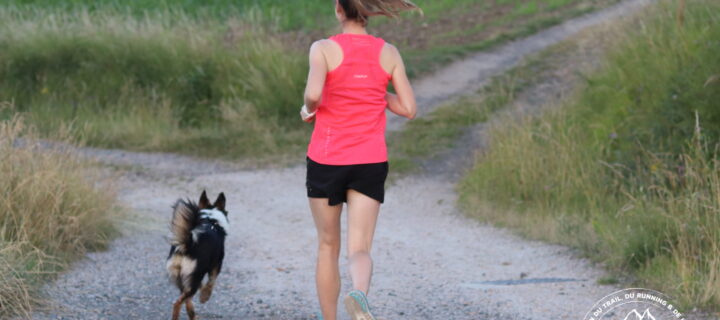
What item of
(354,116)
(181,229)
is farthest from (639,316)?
(181,229)

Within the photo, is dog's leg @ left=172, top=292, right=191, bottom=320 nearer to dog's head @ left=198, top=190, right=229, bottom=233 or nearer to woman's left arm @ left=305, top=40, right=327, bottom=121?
dog's head @ left=198, top=190, right=229, bottom=233

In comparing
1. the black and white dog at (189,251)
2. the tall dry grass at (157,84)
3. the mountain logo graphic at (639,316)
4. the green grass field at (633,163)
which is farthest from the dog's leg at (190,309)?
the tall dry grass at (157,84)

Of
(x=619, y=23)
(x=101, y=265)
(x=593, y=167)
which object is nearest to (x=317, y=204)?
(x=101, y=265)

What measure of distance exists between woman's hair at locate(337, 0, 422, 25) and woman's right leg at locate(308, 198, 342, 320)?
83 cm

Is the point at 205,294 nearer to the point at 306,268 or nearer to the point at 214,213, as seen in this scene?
the point at 214,213

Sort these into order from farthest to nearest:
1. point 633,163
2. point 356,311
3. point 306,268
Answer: point 633,163 < point 306,268 < point 356,311

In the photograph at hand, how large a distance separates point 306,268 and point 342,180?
3280mm

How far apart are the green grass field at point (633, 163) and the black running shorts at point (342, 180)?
2.54 metres

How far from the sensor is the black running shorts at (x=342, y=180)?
4621 mm

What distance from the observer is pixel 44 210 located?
7391 mm

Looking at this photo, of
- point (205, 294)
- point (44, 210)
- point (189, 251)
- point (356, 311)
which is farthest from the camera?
point (44, 210)

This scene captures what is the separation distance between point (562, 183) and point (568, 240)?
1.34m

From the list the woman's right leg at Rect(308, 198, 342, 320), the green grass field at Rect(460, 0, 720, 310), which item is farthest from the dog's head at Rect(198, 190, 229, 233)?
the green grass field at Rect(460, 0, 720, 310)

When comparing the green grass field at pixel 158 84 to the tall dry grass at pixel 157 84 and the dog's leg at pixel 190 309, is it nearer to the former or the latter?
the tall dry grass at pixel 157 84
